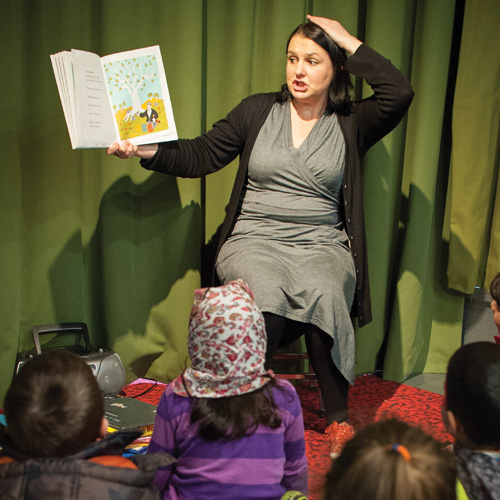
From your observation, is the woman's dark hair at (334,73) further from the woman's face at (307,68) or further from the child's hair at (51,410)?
the child's hair at (51,410)

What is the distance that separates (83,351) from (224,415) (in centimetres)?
119

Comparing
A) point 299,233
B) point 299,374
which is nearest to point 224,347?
point 299,233

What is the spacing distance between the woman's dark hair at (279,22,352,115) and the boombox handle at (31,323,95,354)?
110cm

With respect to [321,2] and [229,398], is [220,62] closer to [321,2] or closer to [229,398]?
[321,2]

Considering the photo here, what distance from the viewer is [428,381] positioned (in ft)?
8.79

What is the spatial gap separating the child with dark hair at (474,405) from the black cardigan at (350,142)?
Answer: 95cm

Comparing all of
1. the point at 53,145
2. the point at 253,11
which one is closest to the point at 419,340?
the point at 253,11

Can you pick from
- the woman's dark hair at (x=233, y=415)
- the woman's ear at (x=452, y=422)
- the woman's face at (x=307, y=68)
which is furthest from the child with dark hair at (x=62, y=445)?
the woman's face at (x=307, y=68)

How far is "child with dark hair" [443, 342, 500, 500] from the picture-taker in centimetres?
105

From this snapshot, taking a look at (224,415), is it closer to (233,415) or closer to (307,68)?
(233,415)

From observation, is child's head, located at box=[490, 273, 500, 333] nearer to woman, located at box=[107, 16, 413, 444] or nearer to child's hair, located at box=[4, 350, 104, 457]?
woman, located at box=[107, 16, 413, 444]

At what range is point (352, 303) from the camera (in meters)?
2.11

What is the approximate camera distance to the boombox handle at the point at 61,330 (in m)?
2.18

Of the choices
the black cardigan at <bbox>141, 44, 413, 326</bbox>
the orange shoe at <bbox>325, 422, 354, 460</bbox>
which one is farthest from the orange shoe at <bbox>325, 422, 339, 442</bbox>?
the black cardigan at <bbox>141, 44, 413, 326</bbox>
